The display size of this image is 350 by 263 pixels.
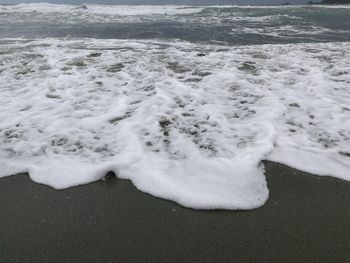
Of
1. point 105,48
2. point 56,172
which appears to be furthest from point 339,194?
point 105,48

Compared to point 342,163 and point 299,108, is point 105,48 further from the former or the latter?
point 342,163

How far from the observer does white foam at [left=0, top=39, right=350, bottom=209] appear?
353 centimetres

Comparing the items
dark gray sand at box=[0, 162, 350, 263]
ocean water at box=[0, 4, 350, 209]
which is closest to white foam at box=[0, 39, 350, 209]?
ocean water at box=[0, 4, 350, 209]

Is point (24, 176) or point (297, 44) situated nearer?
point (24, 176)

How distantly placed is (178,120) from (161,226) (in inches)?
87.3

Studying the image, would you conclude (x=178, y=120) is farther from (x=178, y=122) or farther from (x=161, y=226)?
(x=161, y=226)

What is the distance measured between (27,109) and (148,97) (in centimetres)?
181

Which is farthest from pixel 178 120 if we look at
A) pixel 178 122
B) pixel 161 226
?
pixel 161 226

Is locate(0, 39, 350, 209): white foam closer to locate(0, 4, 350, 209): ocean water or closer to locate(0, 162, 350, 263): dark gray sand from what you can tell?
locate(0, 4, 350, 209): ocean water

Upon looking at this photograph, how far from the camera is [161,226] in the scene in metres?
2.82

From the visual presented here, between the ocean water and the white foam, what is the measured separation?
14 millimetres

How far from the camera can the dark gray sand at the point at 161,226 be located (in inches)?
99.3

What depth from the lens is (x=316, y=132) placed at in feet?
14.5

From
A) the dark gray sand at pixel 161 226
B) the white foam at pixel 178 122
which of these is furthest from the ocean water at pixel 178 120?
the dark gray sand at pixel 161 226
